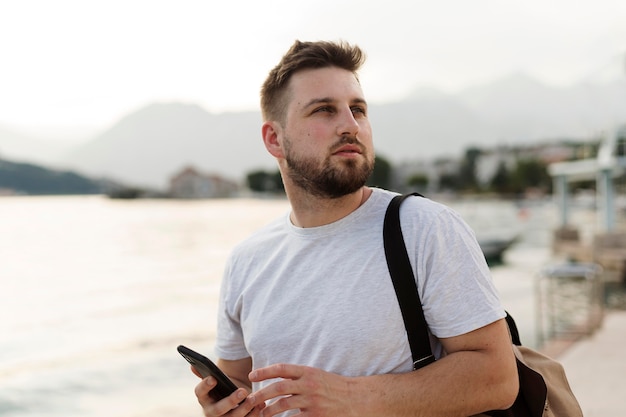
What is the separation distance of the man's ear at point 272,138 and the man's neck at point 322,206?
0.52 ft

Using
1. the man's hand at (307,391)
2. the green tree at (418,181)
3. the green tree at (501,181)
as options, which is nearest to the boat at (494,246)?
the man's hand at (307,391)

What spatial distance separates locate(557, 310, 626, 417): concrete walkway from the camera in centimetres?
533

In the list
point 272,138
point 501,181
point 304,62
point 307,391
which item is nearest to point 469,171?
point 501,181

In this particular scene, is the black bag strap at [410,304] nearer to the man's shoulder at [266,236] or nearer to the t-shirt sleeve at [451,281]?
the t-shirt sleeve at [451,281]

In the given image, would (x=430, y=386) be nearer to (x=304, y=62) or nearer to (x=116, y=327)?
(x=304, y=62)

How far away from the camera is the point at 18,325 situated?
3069cm

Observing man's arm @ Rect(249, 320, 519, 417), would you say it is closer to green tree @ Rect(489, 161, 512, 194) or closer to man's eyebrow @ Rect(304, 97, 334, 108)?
man's eyebrow @ Rect(304, 97, 334, 108)

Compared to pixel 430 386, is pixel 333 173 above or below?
above

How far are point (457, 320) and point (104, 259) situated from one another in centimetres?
6577

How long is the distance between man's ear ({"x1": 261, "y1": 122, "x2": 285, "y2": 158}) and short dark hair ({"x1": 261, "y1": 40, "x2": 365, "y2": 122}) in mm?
40

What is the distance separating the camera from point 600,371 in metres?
6.44

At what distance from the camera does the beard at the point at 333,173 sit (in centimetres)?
195

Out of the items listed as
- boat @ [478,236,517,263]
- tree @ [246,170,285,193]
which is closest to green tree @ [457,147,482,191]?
tree @ [246,170,285,193]

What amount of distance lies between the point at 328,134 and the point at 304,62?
249 millimetres
